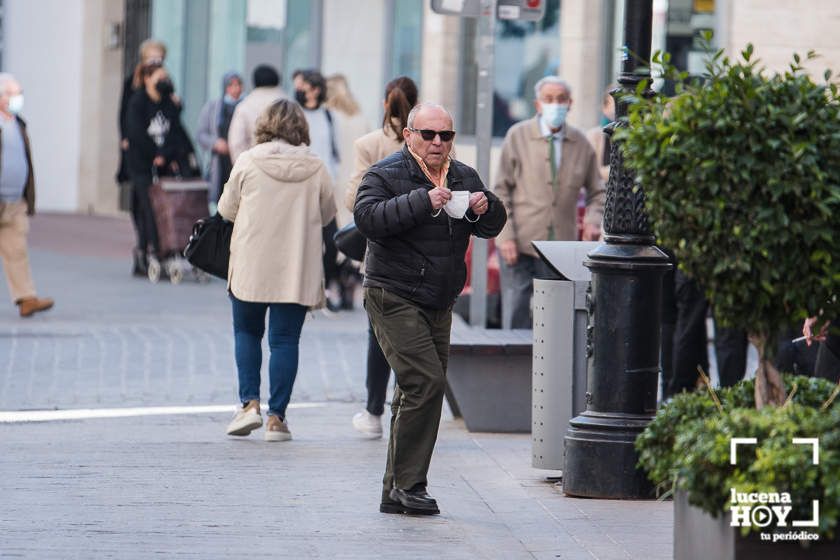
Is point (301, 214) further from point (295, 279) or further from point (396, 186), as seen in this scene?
point (396, 186)

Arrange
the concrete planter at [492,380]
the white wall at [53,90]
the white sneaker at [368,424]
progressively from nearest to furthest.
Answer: the white sneaker at [368,424]
the concrete planter at [492,380]
the white wall at [53,90]

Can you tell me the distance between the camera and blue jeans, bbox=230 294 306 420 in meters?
9.96

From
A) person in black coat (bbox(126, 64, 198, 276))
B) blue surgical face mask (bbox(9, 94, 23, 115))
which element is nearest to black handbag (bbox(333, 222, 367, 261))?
blue surgical face mask (bbox(9, 94, 23, 115))

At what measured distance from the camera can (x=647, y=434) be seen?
21.1 feet

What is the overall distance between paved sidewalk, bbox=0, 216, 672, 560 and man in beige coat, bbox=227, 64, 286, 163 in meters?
2.94

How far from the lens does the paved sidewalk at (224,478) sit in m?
7.21

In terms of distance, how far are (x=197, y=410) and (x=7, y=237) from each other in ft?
14.7

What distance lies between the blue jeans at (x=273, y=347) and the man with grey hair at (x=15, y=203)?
17.0ft

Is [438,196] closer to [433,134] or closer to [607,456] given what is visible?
[433,134]

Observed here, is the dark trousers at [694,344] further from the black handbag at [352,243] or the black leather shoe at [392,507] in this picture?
the black leather shoe at [392,507]

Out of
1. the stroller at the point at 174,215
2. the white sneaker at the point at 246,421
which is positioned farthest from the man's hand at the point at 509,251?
the stroller at the point at 174,215

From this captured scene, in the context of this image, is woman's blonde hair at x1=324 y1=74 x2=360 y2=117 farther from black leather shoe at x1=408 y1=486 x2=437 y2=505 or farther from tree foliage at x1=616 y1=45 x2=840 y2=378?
tree foliage at x1=616 y1=45 x2=840 y2=378

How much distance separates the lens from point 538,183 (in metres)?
11.6

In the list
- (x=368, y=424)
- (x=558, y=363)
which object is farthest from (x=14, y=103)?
(x=558, y=363)
